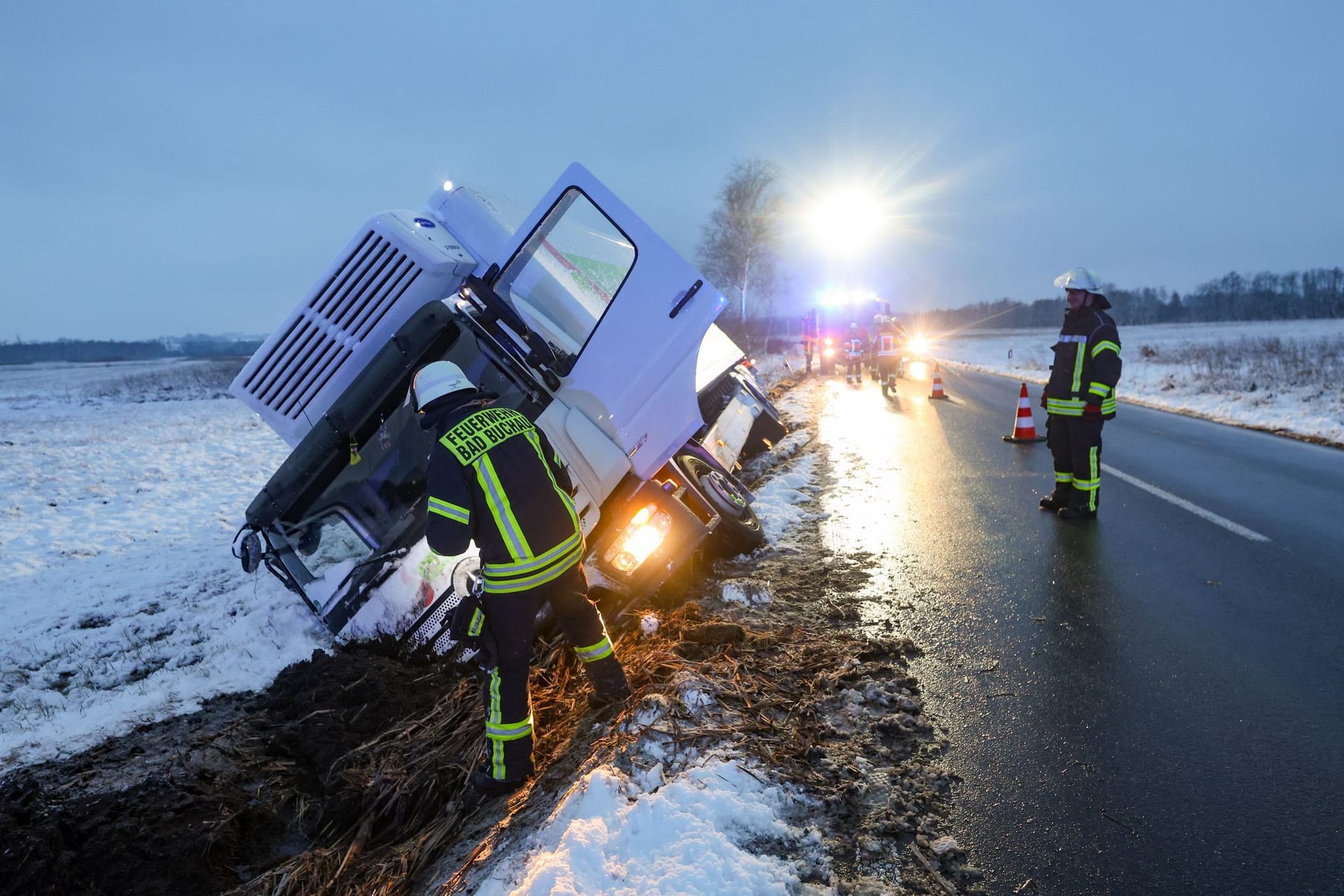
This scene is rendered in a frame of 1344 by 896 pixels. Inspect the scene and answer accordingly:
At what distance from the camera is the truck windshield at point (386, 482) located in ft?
12.9

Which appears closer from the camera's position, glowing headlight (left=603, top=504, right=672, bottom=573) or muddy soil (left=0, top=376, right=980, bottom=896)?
muddy soil (left=0, top=376, right=980, bottom=896)

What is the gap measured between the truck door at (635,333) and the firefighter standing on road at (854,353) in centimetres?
1526

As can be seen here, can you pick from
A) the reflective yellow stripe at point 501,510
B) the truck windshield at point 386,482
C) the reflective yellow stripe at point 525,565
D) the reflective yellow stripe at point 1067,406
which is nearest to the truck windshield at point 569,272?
the truck windshield at point 386,482

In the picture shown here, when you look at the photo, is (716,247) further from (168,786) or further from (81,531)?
(168,786)

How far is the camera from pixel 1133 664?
3.28 m

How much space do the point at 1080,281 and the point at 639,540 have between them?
4270 mm

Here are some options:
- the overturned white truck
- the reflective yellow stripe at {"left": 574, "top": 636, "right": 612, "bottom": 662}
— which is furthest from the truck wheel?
the reflective yellow stripe at {"left": 574, "top": 636, "right": 612, "bottom": 662}

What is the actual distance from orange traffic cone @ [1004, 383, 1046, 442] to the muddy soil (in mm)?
6423

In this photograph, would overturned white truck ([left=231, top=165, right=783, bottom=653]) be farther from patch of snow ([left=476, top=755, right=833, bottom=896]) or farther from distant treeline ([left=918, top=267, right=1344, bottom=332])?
distant treeline ([left=918, top=267, right=1344, bottom=332])

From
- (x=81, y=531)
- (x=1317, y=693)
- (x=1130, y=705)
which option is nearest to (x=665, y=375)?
(x=1130, y=705)

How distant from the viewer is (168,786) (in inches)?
111

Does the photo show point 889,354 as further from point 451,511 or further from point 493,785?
point 493,785

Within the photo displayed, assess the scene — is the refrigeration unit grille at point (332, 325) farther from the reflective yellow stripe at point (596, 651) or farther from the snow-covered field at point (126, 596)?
the reflective yellow stripe at point (596, 651)

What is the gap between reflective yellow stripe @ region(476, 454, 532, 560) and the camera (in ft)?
9.27
